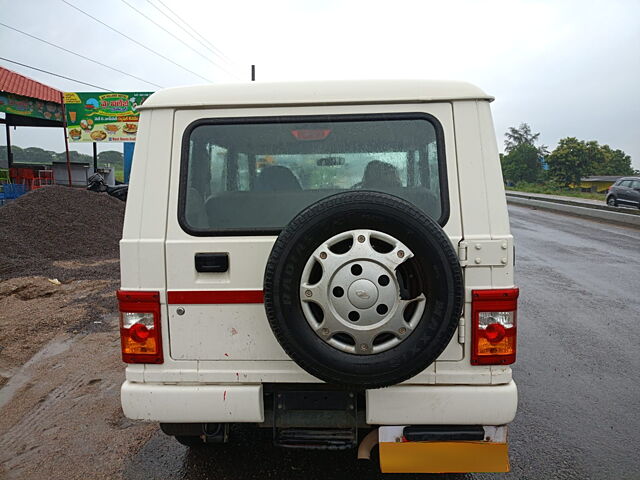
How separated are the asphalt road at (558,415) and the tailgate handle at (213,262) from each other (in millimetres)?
1336

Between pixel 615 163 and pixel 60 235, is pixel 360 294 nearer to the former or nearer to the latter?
pixel 60 235

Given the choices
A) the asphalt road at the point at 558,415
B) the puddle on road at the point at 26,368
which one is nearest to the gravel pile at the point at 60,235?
the puddle on road at the point at 26,368

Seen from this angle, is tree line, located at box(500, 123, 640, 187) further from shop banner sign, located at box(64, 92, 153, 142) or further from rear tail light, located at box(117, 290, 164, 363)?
rear tail light, located at box(117, 290, 164, 363)

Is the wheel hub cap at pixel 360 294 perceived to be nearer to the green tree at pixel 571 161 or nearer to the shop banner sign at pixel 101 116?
the shop banner sign at pixel 101 116

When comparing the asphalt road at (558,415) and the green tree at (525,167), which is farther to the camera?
the green tree at (525,167)

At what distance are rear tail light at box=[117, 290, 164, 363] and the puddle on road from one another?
2.34 meters

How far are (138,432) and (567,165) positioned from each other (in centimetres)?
6284

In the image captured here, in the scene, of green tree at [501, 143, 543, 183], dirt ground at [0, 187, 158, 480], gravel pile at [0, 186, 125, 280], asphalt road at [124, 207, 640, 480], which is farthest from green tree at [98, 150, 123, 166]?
green tree at [501, 143, 543, 183]

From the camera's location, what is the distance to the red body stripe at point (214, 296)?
8.34ft

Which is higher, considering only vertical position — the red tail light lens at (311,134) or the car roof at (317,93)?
the car roof at (317,93)

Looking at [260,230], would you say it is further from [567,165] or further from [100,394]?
[567,165]

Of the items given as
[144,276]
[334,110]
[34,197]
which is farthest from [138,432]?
[34,197]

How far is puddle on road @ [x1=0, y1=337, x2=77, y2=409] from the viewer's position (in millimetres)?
4375

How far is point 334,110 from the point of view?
8.50 feet
